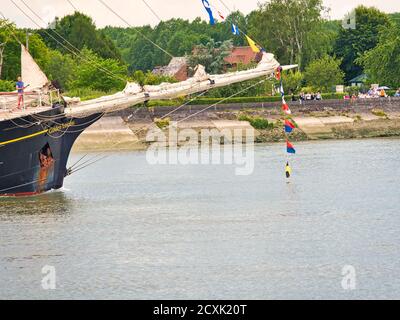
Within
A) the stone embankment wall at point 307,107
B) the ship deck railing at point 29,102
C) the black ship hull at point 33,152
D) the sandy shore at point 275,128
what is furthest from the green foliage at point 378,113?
the ship deck railing at point 29,102

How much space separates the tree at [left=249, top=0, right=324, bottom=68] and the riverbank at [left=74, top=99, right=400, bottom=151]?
77.5 ft

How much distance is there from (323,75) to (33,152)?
2622 inches

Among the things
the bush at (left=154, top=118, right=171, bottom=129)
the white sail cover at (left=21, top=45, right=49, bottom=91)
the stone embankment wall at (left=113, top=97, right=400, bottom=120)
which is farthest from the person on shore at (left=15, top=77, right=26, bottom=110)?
the stone embankment wall at (left=113, top=97, right=400, bottom=120)

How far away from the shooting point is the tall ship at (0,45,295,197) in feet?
161

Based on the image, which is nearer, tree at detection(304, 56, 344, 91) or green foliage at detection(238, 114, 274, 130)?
green foliage at detection(238, 114, 274, 130)

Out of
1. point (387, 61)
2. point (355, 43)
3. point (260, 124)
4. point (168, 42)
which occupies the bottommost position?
point (260, 124)

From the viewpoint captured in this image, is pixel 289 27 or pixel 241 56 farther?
pixel 241 56

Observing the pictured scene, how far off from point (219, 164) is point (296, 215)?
84.1 ft

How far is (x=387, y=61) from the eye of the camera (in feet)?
351

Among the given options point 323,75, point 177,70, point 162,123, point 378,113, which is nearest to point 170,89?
point 162,123

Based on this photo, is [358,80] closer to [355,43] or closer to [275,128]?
[355,43]

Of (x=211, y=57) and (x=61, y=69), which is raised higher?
(x=211, y=57)

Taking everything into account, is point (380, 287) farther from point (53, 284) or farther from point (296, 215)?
point (296, 215)

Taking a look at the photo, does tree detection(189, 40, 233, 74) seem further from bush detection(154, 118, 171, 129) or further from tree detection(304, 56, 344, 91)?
bush detection(154, 118, 171, 129)
